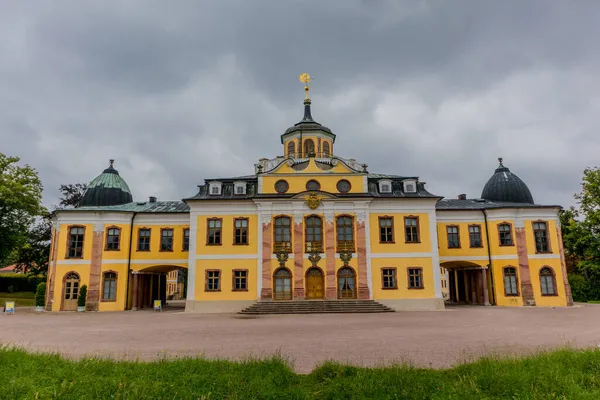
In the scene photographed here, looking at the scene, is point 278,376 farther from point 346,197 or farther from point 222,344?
point 346,197

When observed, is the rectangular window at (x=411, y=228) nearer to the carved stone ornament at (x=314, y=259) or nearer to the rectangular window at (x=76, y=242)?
the carved stone ornament at (x=314, y=259)

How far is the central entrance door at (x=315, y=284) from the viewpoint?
1180 inches

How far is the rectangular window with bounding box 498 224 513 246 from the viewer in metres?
32.5

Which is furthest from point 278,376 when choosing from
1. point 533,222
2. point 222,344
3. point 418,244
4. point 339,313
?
point 533,222

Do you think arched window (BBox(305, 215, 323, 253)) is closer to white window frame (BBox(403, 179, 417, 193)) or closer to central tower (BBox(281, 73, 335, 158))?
white window frame (BBox(403, 179, 417, 193))

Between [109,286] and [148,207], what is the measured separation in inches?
287

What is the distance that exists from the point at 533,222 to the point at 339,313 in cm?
1829

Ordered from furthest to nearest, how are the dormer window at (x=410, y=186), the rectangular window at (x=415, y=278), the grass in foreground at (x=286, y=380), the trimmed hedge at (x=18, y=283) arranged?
1. the trimmed hedge at (x=18, y=283)
2. the dormer window at (x=410, y=186)
3. the rectangular window at (x=415, y=278)
4. the grass in foreground at (x=286, y=380)

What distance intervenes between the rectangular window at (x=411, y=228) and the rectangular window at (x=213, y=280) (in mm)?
14947

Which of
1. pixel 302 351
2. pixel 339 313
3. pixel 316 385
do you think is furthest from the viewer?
pixel 339 313

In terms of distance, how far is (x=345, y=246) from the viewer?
99.8 feet

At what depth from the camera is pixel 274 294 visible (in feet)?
98.0

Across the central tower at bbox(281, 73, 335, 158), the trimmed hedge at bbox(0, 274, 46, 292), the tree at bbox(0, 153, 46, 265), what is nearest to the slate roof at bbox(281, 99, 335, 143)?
the central tower at bbox(281, 73, 335, 158)

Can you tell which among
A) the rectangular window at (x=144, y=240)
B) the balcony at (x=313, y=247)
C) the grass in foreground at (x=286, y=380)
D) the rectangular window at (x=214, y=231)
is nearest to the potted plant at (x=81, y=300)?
the rectangular window at (x=144, y=240)
